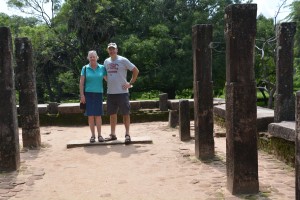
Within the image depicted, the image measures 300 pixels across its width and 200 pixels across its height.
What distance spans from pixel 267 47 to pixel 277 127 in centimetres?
1349

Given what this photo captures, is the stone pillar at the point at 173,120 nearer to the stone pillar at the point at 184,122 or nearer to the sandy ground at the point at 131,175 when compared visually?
the stone pillar at the point at 184,122

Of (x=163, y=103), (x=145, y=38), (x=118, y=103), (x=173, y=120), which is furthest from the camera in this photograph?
(x=145, y=38)

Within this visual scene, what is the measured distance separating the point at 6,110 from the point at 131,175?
2104 mm

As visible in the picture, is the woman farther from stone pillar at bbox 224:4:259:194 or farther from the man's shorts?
stone pillar at bbox 224:4:259:194

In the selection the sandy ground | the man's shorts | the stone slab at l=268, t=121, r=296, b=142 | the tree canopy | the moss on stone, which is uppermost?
the tree canopy

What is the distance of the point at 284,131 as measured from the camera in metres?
5.66

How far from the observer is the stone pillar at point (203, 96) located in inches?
241

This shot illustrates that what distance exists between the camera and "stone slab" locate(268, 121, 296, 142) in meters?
5.41

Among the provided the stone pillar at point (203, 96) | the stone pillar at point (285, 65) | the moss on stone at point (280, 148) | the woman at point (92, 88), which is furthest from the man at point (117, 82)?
the stone pillar at point (285, 65)

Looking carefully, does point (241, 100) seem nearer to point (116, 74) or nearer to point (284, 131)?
point (284, 131)

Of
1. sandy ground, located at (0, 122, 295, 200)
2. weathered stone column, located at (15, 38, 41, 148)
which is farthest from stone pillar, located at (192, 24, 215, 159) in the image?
weathered stone column, located at (15, 38, 41, 148)

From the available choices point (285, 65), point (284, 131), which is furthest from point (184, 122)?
point (284, 131)

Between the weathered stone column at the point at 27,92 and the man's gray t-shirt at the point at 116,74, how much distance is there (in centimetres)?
159

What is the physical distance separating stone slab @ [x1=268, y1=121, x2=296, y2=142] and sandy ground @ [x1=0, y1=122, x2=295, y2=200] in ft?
1.43
